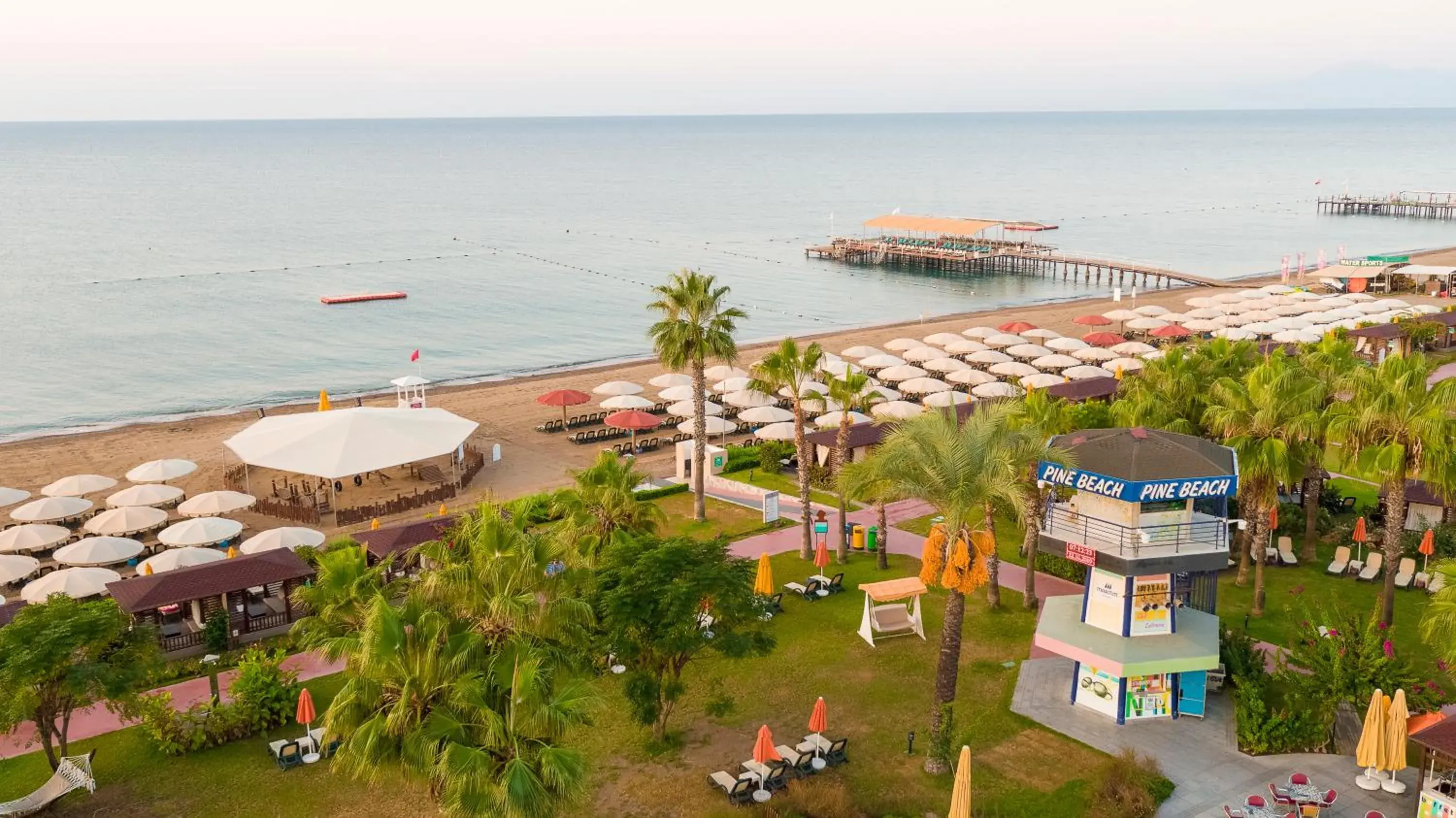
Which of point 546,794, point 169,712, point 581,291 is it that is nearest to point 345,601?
point 169,712

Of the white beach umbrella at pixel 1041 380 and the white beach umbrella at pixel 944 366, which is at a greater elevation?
the white beach umbrella at pixel 1041 380

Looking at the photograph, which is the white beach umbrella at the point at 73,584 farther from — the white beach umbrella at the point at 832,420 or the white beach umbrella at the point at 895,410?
the white beach umbrella at the point at 895,410

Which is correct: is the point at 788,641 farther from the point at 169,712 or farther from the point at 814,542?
the point at 169,712

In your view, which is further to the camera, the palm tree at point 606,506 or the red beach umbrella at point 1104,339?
the red beach umbrella at point 1104,339

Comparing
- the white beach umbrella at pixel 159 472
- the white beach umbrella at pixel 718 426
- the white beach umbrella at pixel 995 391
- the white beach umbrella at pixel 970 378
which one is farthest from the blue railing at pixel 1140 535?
the white beach umbrella at pixel 159 472

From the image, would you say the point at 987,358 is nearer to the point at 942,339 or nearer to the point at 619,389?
the point at 942,339
